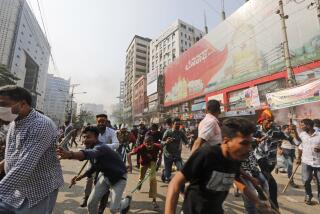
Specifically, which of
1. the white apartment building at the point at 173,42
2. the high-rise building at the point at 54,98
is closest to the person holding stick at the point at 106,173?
the white apartment building at the point at 173,42

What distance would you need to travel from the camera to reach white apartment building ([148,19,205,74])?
60.8m

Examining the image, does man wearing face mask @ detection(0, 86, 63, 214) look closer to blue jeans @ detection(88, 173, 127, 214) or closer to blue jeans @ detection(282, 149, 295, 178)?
blue jeans @ detection(88, 173, 127, 214)

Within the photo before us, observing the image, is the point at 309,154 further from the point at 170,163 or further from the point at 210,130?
the point at 170,163

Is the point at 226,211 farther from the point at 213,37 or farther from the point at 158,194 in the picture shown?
the point at 213,37

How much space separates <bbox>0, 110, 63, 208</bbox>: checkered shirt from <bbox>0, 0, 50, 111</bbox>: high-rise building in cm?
5814

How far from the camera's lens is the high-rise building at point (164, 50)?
2085 inches

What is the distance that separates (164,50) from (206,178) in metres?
66.2

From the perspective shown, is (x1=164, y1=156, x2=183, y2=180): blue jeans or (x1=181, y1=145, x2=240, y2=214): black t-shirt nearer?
(x1=181, y1=145, x2=240, y2=214): black t-shirt

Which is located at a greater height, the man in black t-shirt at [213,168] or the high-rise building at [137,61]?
the high-rise building at [137,61]

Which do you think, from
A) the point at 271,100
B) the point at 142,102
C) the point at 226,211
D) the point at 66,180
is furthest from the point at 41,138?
the point at 142,102

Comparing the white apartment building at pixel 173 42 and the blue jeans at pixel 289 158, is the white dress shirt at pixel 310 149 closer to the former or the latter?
the blue jeans at pixel 289 158

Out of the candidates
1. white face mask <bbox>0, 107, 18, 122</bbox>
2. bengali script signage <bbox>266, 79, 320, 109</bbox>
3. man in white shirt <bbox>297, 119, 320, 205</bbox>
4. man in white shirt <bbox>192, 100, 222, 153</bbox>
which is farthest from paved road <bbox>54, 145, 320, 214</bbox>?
bengali script signage <bbox>266, 79, 320, 109</bbox>

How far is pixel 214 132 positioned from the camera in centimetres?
349

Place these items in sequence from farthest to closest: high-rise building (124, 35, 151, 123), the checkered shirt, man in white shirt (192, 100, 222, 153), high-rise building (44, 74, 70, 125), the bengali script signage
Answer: high-rise building (44, 74, 70, 125)
high-rise building (124, 35, 151, 123)
the bengali script signage
man in white shirt (192, 100, 222, 153)
the checkered shirt
